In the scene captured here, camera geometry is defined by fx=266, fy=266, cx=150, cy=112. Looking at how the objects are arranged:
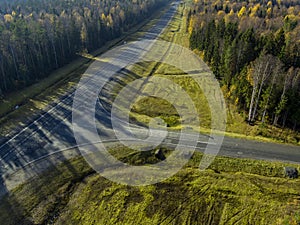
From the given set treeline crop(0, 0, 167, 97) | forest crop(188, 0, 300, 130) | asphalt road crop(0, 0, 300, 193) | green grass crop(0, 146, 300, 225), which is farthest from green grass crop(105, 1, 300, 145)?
treeline crop(0, 0, 167, 97)

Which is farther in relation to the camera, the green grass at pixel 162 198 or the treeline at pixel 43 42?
the treeline at pixel 43 42

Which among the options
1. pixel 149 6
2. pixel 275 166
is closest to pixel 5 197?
pixel 275 166

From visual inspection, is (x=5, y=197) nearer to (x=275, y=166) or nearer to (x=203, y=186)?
(x=203, y=186)

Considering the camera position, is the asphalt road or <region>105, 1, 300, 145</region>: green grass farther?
<region>105, 1, 300, 145</region>: green grass

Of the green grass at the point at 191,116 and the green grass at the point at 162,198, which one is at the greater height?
the green grass at the point at 162,198

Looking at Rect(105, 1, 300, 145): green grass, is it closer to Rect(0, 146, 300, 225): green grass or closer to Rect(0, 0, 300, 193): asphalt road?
Rect(0, 0, 300, 193): asphalt road

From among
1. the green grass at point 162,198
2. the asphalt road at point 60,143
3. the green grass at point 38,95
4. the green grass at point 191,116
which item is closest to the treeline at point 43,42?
the green grass at point 38,95

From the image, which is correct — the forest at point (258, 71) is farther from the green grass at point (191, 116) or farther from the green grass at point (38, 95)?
the green grass at point (38, 95)
